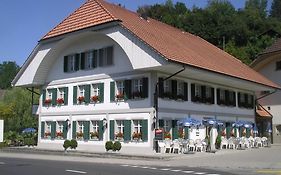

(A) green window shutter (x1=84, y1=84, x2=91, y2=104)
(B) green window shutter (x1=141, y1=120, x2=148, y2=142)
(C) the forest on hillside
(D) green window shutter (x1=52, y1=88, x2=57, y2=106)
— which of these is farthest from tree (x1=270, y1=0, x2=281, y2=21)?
(B) green window shutter (x1=141, y1=120, x2=148, y2=142)

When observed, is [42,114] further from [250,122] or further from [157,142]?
[250,122]

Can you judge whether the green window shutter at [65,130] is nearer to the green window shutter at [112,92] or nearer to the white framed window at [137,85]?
the green window shutter at [112,92]

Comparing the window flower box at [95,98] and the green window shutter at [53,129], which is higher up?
the window flower box at [95,98]

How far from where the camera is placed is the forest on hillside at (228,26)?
6259 centimetres

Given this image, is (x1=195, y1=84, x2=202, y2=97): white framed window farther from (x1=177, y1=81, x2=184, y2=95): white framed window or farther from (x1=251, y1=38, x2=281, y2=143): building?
(x1=251, y1=38, x2=281, y2=143): building

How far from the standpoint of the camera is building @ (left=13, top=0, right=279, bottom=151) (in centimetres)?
2728

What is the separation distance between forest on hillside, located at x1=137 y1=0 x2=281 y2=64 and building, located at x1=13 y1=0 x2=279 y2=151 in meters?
26.6

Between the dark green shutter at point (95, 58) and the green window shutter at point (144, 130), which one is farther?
the dark green shutter at point (95, 58)

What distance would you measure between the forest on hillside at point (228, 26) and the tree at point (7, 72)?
66.4 m

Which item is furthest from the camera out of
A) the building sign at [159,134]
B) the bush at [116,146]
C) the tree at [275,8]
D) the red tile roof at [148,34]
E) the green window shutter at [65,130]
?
the tree at [275,8]

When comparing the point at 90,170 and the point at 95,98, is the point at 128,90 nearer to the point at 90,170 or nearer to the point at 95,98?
the point at 95,98

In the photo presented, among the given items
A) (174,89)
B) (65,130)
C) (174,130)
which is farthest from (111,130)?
(65,130)

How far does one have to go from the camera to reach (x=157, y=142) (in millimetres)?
26641

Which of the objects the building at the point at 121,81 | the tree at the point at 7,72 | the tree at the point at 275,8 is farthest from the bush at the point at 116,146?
the tree at the point at 7,72
